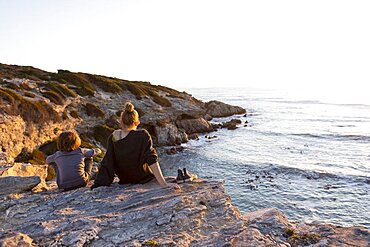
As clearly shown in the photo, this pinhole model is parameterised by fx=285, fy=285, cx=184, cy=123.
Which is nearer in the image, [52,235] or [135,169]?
[52,235]

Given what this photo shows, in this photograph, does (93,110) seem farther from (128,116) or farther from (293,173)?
(128,116)

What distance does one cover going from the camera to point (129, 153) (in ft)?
27.4

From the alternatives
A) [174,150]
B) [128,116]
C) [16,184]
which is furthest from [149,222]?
[174,150]

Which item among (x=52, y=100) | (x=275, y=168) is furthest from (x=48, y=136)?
(x=275, y=168)

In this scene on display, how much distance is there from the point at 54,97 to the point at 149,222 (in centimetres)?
3854

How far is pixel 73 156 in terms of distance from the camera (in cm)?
907

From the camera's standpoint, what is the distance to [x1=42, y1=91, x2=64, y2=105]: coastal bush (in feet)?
130

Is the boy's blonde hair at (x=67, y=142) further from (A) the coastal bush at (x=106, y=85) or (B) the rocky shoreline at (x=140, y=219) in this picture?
(A) the coastal bush at (x=106, y=85)

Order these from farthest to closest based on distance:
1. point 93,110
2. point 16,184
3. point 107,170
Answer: point 93,110
point 16,184
point 107,170

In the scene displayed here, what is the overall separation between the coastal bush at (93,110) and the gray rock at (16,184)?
35659 millimetres

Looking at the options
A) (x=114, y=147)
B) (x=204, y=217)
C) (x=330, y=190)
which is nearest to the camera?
(x=204, y=217)

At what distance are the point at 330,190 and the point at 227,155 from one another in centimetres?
1560

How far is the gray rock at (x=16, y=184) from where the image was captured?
29.2 ft

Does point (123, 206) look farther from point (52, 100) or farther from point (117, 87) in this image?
point (117, 87)
